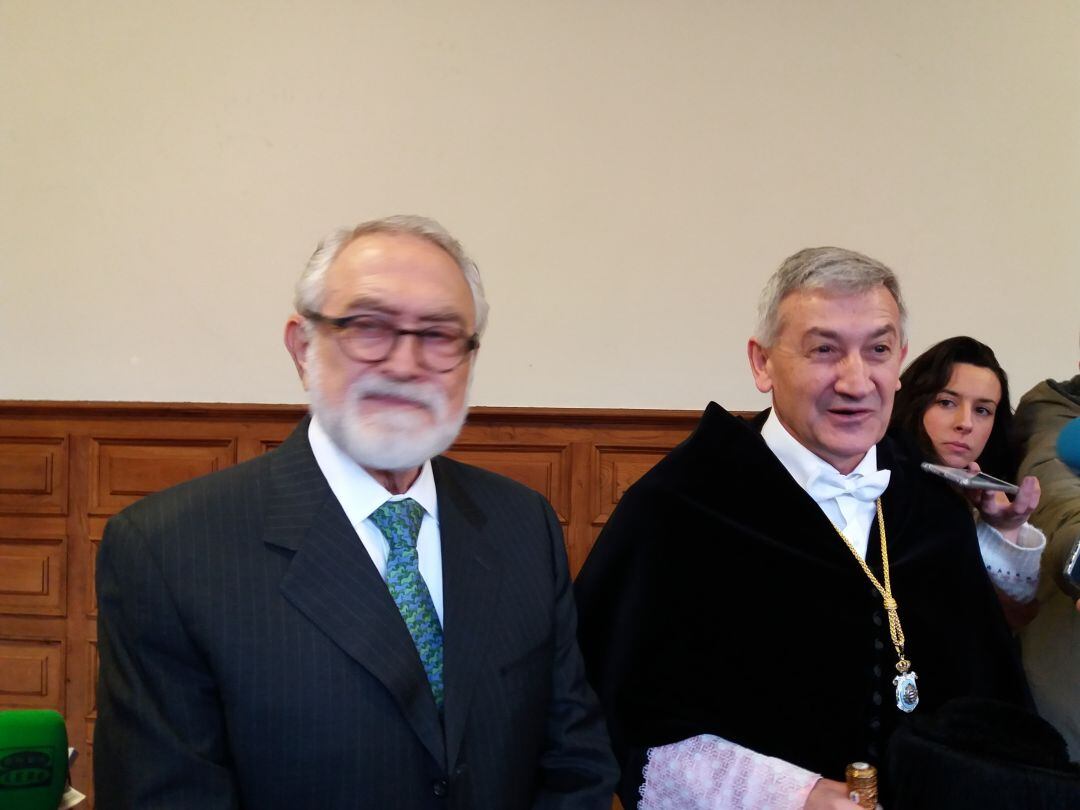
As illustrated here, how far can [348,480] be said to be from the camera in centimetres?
176

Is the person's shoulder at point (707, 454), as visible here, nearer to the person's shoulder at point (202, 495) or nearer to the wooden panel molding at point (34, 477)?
the person's shoulder at point (202, 495)

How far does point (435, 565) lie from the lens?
1.82 metres

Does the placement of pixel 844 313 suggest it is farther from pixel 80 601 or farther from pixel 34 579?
pixel 34 579

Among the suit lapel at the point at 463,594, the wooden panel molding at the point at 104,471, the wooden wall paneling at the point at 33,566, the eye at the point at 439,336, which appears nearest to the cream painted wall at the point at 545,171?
the wooden panel molding at the point at 104,471

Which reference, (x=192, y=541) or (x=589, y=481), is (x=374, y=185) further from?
(x=192, y=541)

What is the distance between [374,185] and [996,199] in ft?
9.98

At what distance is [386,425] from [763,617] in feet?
3.08

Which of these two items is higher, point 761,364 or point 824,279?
point 824,279

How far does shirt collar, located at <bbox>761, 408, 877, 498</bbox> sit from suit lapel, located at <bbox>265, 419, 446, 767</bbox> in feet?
3.26

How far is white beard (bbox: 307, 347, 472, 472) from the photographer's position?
172 centimetres

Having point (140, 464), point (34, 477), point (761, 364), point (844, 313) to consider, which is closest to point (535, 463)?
point (140, 464)

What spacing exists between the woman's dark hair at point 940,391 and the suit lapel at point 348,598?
194 centimetres

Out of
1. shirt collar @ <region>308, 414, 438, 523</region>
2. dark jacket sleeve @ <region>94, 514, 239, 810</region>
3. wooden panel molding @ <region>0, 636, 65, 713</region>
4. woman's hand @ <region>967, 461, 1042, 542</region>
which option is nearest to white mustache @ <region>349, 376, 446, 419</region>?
shirt collar @ <region>308, 414, 438, 523</region>

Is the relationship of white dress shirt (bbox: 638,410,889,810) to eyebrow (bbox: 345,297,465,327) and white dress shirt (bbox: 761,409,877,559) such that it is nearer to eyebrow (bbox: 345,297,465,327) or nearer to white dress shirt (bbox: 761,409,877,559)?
white dress shirt (bbox: 761,409,877,559)
